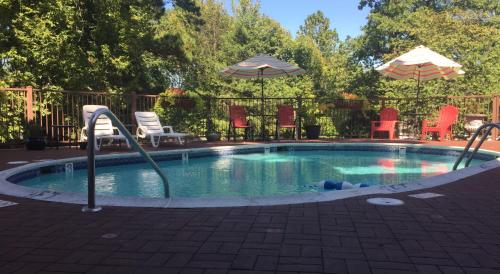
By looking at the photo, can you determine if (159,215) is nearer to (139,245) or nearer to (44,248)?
(139,245)

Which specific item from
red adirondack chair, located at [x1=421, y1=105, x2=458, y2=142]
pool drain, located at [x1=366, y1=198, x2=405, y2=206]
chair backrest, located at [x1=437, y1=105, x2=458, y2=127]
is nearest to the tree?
red adirondack chair, located at [x1=421, y1=105, x2=458, y2=142]

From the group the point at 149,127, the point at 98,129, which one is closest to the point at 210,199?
the point at 98,129

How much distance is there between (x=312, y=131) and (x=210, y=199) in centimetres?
863

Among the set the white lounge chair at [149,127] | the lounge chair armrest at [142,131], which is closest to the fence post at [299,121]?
the white lounge chair at [149,127]

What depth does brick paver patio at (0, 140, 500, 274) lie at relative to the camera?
A: 209cm

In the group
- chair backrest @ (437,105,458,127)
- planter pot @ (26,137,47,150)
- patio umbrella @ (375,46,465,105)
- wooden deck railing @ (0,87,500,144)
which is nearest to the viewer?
planter pot @ (26,137,47,150)

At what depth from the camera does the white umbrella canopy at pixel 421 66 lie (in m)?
10.2

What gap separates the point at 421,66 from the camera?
37.3ft

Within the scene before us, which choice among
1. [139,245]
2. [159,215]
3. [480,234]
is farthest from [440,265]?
[159,215]

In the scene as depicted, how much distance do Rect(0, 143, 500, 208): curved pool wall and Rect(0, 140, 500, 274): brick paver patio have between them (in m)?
0.18

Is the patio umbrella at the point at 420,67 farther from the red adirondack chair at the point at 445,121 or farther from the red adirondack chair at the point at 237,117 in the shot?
the red adirondack chair at the point at 237,117

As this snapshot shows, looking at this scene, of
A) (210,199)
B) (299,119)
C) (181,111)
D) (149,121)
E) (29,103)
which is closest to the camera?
(210,199)

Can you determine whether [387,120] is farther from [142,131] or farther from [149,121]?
[142,131]

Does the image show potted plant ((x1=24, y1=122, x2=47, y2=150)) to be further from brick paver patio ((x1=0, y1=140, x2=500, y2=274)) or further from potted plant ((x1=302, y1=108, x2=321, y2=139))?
potted plant ((x1=302, y1=108, x2=321, y2=139))
